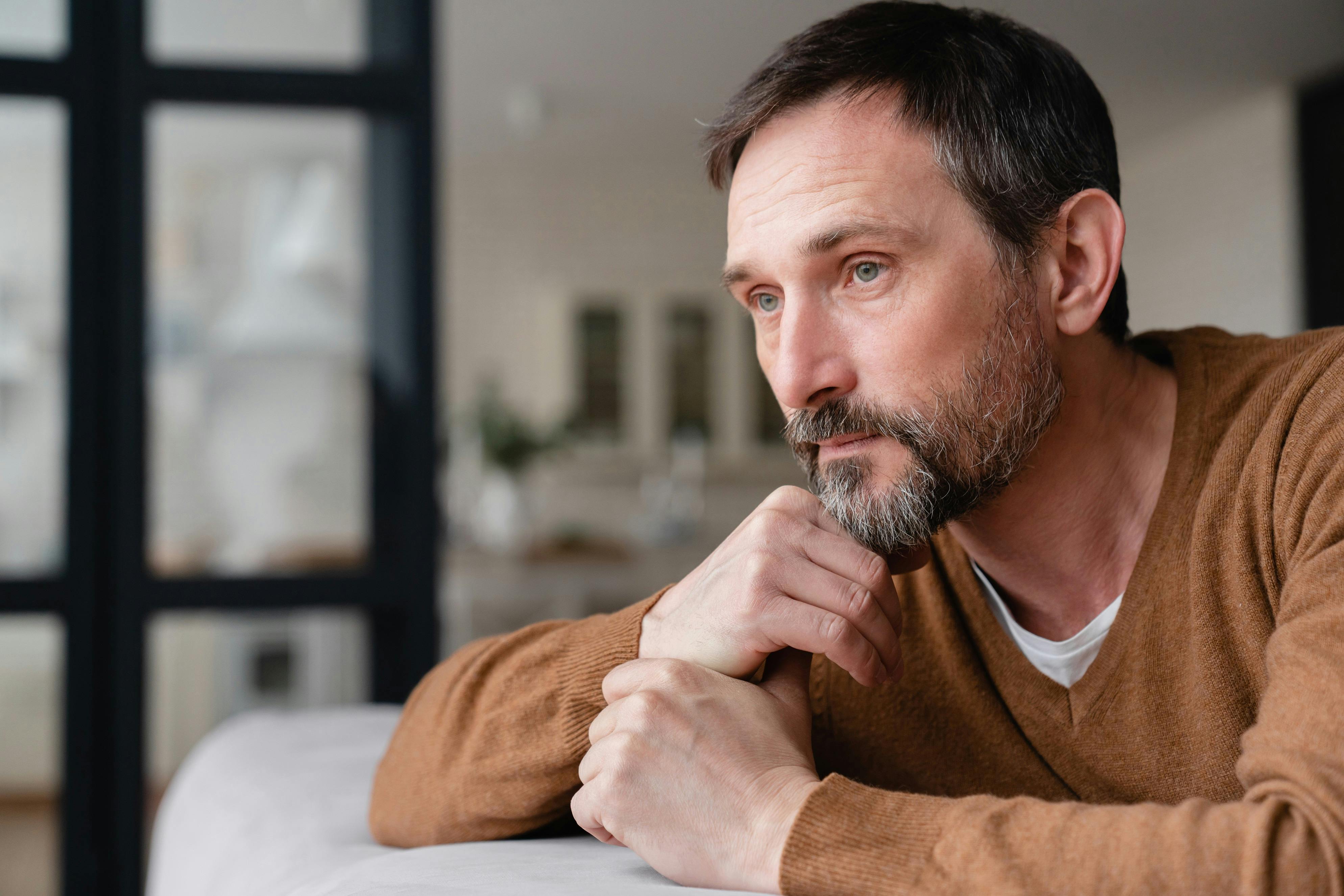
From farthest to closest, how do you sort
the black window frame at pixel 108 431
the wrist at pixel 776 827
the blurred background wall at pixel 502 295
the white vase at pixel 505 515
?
1. the white vase at pixel 505 515
2. the blurred background wall at pixel 502 295
3. the black window frame at pixel 108 431
4. the wrist at pixel 776 827

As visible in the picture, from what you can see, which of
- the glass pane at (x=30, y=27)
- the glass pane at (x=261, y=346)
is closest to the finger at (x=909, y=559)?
the glass pane at (x=261, y=346)

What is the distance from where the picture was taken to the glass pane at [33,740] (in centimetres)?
190

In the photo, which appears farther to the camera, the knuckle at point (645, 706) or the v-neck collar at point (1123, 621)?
the v-neck collar at point (1123, 621)

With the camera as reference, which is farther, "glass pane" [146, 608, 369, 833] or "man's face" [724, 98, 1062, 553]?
"glass pane" [146, 608, 369, 833]

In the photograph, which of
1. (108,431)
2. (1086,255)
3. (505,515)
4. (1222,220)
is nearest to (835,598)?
(1086,255)

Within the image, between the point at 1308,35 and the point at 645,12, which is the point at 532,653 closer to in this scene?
the point at 645,12

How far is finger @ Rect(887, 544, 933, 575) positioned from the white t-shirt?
104 mm

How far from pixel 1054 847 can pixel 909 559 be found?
0.40 metres

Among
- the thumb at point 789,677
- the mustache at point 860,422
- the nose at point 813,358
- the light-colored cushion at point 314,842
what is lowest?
the light-colored cushion at point 314,842

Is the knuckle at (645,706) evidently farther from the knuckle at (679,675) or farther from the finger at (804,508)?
the finger at (804,508)

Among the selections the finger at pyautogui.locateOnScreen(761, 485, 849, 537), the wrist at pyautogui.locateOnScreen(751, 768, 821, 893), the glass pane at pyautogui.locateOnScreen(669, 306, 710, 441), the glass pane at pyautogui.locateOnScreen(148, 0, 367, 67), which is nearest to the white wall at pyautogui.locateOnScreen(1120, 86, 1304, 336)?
the glass pane at pyautogui.locateOnScreen(669, 306, 710, 441)

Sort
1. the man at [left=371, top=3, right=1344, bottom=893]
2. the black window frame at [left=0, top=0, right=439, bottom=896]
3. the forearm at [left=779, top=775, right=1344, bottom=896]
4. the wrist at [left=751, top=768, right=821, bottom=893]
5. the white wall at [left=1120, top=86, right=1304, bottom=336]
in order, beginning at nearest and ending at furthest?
the forearm at [left=779, top=775, right=1344, bottom=896]
the wrist at [left=751, top=768, right=821, bottom=893]
the man at [left=371, top=3, right=1344, bottom=893]
the black window frame at [left=0, top=0, right=439, bottom=896]
the white wall at [left=1120, top=86, right=1304, bottom=336]

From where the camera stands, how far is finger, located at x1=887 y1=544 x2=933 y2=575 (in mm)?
980

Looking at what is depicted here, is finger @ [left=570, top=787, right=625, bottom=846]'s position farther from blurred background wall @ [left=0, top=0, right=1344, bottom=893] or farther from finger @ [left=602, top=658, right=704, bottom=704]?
blurred background wall @ [left=0, top=0, right=1344, bottom=893]
